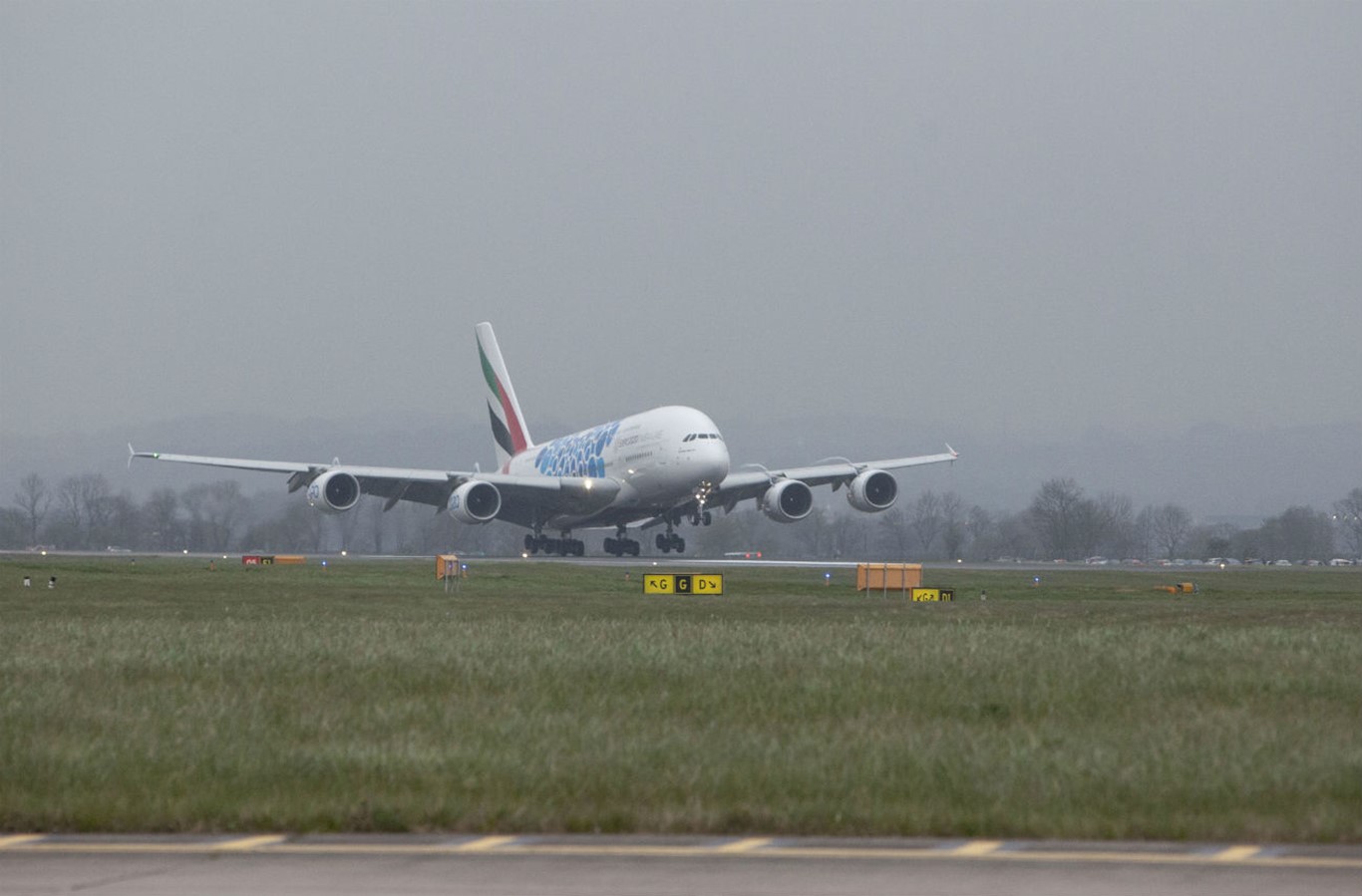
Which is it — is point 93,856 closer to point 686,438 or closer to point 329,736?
Result: point 329,736

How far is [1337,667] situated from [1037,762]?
797 cm

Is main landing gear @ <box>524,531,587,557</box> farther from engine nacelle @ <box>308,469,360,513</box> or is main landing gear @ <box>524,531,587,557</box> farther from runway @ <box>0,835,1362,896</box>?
runway @ <box>0,835,1362,896</box>

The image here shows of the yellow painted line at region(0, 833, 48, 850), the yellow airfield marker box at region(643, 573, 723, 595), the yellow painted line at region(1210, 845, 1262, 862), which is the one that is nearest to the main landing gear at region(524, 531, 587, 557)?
the yellow airfield marker box at region(643, 573, 723, 595)

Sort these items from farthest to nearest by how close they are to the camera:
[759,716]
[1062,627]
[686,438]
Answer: [686,438] → [1062,627] → [759,716]

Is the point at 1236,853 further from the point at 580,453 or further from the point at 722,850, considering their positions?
the point at 580,453

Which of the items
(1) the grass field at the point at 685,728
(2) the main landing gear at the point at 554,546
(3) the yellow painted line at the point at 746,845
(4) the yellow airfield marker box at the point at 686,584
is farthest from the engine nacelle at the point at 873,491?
(3) the yellow painted line at the point at 746,845

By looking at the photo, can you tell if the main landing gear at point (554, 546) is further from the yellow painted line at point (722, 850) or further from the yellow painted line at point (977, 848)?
the yellow painted line at point (977, 848)

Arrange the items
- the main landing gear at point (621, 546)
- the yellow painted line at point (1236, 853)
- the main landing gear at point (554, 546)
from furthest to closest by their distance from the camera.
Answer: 1. the main landing gear at point (554, 546)
2. the main landing gear at point (621, 546)
3. the yellow painted line at point (1236, 853)

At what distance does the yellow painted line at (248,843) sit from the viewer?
1024 cm

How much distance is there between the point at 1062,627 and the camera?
27.5 meters

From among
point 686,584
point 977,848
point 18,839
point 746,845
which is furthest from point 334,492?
point 977,848

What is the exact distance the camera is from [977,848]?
1016 cm

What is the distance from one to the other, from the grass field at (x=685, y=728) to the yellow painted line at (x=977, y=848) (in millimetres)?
368

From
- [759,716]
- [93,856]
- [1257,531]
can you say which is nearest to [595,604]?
[759,716]
